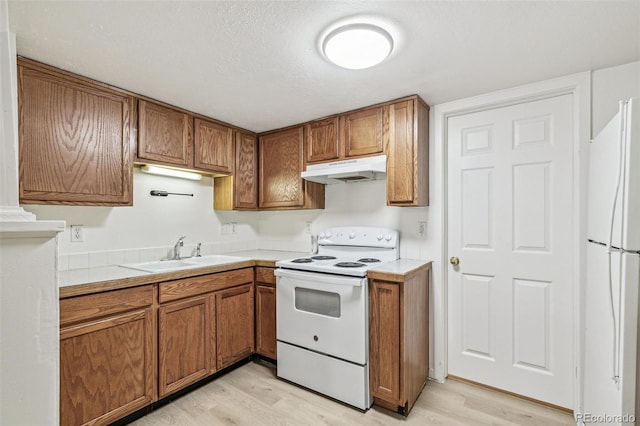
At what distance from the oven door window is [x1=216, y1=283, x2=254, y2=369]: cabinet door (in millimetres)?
534

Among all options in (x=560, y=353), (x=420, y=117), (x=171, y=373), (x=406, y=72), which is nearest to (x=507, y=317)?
(x=560, y=353)

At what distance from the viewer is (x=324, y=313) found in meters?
2.19

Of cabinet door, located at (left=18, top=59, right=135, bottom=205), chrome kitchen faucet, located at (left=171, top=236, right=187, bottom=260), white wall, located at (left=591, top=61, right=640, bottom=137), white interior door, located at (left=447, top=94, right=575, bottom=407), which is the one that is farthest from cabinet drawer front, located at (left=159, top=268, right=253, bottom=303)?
white wall, located at (left=591, top=61, right=640, bottom=137)

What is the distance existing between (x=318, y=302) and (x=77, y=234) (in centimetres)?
171

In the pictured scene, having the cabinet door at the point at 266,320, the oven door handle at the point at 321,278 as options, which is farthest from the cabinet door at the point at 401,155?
the cabinet door at the point at 266,320

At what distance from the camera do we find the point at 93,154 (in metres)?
1.98

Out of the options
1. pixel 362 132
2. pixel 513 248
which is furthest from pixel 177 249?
pixel 513 248

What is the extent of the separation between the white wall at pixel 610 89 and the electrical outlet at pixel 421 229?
3.83 ft

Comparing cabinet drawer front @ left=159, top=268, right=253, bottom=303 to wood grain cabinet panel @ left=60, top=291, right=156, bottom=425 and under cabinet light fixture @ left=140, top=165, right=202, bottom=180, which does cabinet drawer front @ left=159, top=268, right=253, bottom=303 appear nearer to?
wood grain cabinet panel @ left=60, top=291, right=156, bottom=425

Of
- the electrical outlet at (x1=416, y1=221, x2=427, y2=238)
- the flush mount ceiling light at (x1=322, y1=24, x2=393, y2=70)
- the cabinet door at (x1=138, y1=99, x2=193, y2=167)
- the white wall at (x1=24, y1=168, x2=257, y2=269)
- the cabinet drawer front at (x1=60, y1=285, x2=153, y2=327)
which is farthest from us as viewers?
the electrical outlet at (x1=416, y1=221, x2=427, y2=238)

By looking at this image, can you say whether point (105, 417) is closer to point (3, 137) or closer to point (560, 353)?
point (3, 137)

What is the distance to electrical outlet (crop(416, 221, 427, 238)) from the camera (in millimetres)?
2488

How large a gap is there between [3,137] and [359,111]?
2.14 m

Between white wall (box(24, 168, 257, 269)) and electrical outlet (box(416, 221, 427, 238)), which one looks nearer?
white wall (box(24, 168, 257, 269))
